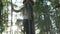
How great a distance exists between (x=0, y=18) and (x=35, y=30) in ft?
1.15

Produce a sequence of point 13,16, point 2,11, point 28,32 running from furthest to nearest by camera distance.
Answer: point 2,11, point 13,16, point 28,32

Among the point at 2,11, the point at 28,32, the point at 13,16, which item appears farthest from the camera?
the point at 2,11

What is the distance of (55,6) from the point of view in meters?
1.52

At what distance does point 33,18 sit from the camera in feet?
4.50

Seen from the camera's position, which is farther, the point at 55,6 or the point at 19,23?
the point at 55,6

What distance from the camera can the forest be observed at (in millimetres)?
1352

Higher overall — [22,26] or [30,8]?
[30,8]

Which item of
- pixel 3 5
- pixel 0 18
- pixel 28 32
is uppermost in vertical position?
pixel 3 5

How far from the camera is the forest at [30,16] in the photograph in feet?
4.43

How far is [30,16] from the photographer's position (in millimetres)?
1350

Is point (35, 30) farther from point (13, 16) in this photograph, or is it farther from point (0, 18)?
point (0, 18)

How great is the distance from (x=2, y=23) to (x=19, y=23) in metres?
0.18

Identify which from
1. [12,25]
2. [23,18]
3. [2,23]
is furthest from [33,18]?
[2,23]

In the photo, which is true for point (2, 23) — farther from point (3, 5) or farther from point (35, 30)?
point (35, 30)
